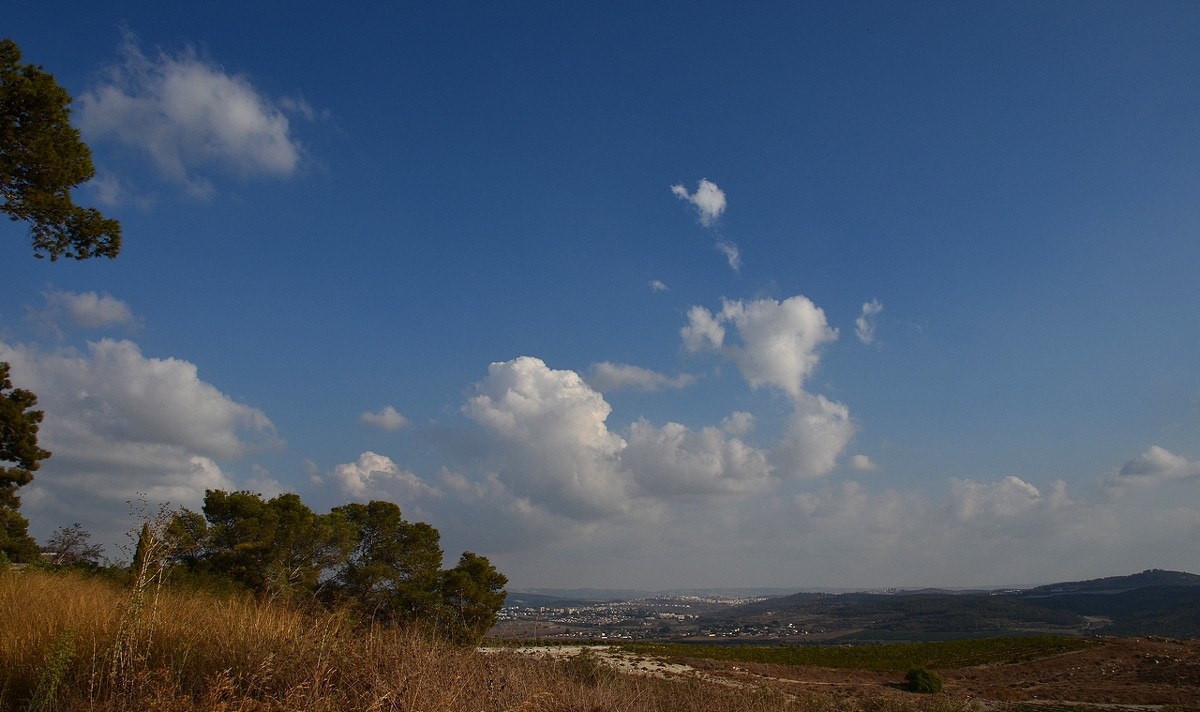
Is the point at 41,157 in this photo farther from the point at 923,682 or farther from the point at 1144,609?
the point at 1144,609

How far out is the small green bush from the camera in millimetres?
29531

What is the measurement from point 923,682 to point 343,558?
29.2 m

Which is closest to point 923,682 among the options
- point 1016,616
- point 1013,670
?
point 1013,670

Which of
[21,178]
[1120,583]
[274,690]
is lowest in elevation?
[1120,583]

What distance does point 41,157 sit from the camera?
1112 cm

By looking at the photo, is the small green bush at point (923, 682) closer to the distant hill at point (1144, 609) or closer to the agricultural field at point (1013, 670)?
the agricultural field at point (1013, 670)

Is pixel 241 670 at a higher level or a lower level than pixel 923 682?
higher

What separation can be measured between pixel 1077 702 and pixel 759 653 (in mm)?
27055

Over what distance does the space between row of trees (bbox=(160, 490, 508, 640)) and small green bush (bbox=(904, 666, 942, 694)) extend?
20730mm

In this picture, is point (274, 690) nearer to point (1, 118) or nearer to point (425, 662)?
point (425, 662)

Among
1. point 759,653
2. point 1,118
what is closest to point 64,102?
point 1,118

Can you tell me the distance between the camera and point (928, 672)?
3081cm

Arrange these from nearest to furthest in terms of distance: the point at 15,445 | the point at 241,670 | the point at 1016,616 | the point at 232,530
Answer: the point at 241,670 < the point at 15,445 < the point at 232,530 < the point at 1016,616

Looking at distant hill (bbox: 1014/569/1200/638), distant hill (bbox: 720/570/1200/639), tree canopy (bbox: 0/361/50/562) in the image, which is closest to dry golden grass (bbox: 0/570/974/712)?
tree canopy (bbox: 0/361/50/562)
